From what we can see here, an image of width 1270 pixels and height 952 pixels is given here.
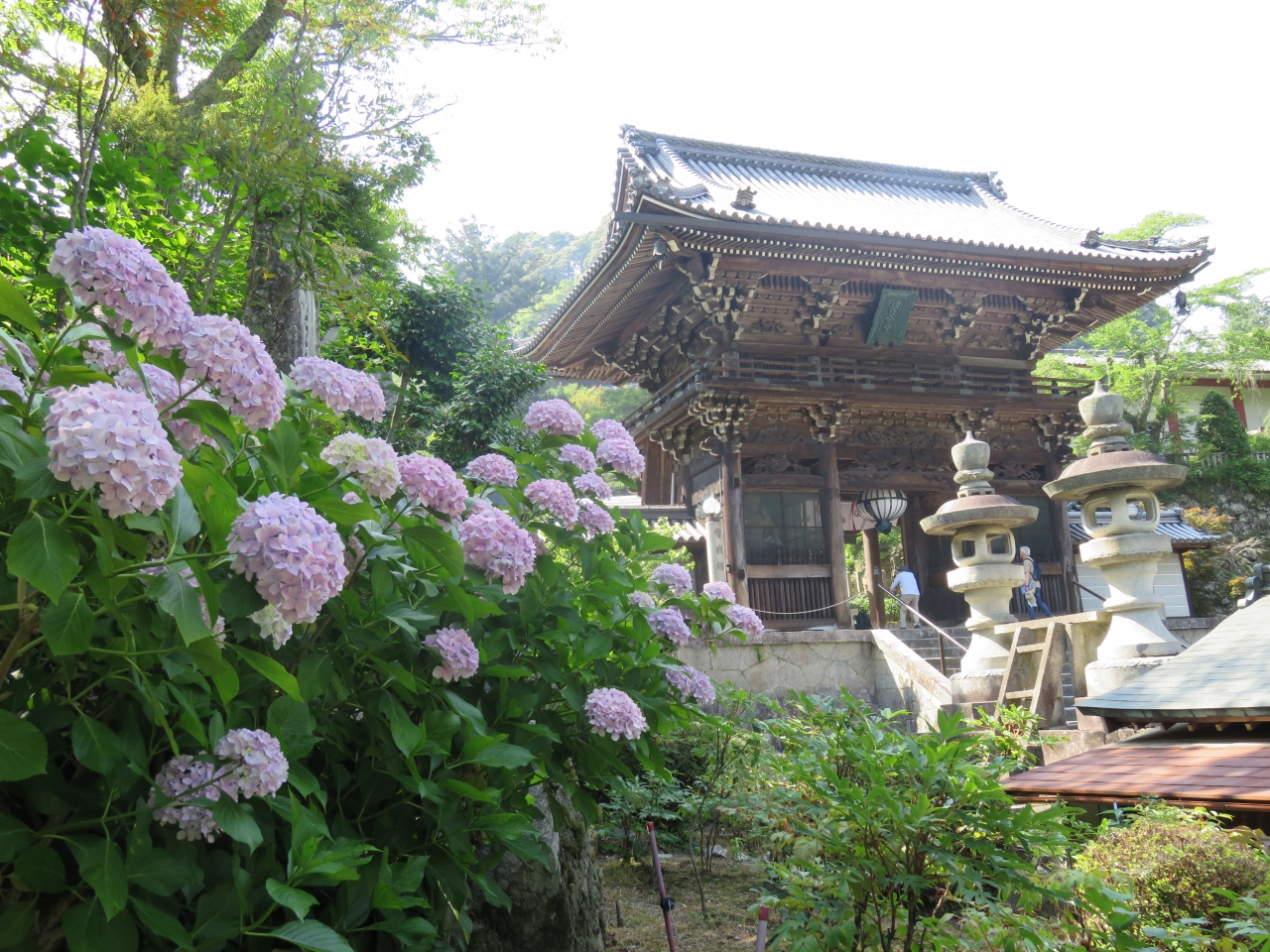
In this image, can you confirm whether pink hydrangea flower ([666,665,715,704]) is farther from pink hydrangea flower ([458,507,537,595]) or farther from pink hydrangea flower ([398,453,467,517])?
pink hydrangea flower ([398,453,467,517])

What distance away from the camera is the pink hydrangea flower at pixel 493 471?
250 cm

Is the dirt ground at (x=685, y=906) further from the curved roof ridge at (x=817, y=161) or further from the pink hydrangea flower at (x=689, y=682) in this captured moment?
the curved roof ridge at (x=817, y=161)

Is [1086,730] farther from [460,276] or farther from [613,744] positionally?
[460,276]

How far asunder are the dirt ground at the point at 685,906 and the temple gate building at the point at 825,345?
6.40m

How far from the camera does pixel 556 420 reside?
2904mm

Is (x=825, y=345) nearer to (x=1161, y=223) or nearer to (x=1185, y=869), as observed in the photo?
(x=1185, y=869)

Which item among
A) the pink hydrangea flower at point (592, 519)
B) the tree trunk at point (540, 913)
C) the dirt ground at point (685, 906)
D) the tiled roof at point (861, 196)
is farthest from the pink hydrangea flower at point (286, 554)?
the tiled roof at point (861, 196)

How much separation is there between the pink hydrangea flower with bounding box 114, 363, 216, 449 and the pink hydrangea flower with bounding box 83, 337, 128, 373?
0.04m

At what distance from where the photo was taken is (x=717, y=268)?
1209 centimetres

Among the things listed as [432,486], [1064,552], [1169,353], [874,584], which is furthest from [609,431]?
[1169,353]

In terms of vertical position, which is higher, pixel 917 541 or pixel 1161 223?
pixel 1161 223

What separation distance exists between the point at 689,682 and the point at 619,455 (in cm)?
79

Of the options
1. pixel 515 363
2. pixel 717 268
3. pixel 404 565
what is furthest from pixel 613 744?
pixel 717 268

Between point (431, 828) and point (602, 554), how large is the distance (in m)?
0.90
